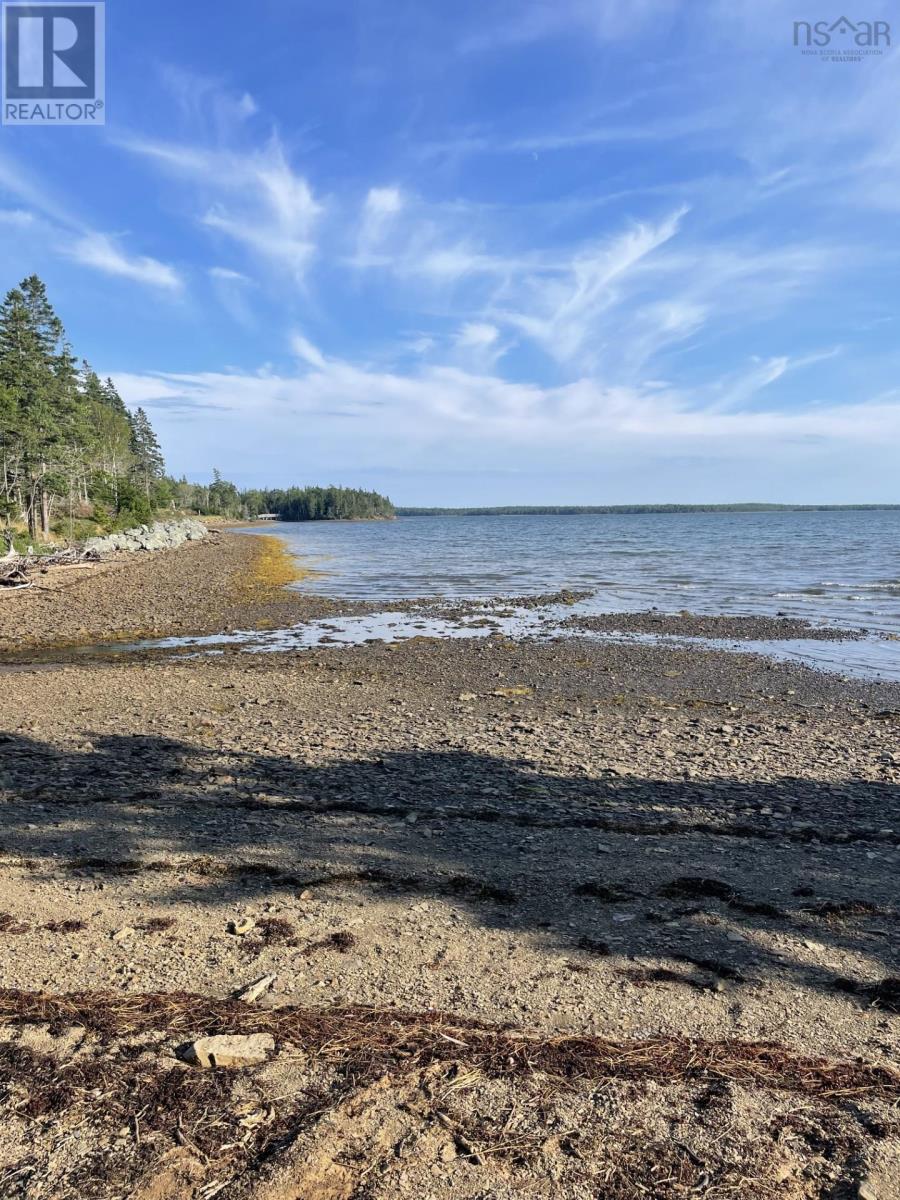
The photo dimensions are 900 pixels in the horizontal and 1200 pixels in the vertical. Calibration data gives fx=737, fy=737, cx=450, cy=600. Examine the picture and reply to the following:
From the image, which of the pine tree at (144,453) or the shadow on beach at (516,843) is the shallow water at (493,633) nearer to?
the shadow on beach at (516,843)

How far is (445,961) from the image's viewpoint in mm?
4734

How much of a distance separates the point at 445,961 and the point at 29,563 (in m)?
37.7

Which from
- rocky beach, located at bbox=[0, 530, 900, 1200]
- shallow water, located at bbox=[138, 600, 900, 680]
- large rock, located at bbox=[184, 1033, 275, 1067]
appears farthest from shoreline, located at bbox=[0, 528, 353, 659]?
large rock, located at bbox=[184, 1033, 275, 1067]

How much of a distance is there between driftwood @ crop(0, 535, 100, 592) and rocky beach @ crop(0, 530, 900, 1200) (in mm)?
21917

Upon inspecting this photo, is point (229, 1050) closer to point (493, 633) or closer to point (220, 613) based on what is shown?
point (493, 633)

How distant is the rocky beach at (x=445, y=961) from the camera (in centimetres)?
308

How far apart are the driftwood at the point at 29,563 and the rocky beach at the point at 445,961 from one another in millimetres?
21917

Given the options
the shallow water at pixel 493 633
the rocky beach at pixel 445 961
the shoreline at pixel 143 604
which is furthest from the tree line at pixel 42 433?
the rocky beach at pixel 445 961

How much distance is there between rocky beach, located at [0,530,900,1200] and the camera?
3080 mm

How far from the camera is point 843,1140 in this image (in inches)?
125

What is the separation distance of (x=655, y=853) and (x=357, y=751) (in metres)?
4.64

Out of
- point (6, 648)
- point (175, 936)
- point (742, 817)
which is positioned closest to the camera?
point (175, 936)

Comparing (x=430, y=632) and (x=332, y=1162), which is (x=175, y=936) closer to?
(x=332, y=1162)

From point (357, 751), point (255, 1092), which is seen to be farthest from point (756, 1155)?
point (357, 751)
